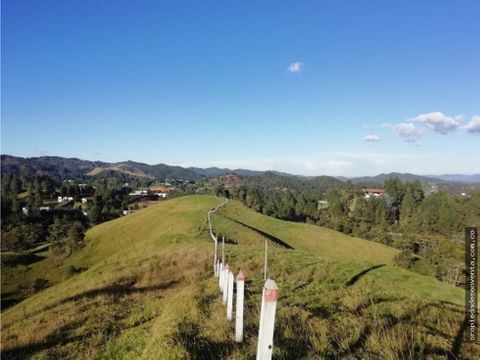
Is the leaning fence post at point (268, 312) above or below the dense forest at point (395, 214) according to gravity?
above

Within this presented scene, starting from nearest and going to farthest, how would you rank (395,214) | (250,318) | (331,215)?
(250,318), (331,215), (395,214)

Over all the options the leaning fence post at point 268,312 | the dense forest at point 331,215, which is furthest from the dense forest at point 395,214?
the leaning fence post at point 268,312

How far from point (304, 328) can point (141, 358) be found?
121 inches

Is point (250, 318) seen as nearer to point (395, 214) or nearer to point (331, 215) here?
point (331, 215)

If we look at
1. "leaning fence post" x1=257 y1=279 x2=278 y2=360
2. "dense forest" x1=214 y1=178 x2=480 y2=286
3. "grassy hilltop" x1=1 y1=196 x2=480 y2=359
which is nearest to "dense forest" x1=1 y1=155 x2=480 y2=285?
"dense forest" x1=214 y1=178 x2=480 y2=286

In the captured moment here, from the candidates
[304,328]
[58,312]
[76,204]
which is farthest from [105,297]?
[76,204]

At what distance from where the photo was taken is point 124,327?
9211 mm

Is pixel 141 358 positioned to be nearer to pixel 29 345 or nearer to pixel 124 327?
pixel 124 327

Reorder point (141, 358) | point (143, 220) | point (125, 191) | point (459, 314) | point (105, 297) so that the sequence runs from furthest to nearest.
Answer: point (125, 191), point (143, 220), point (105, 297), point (459, 314), point (141, 358)

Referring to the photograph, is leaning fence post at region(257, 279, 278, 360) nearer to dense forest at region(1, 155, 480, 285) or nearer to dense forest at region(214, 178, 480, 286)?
dense forest at region(1, 155, 480, 285)

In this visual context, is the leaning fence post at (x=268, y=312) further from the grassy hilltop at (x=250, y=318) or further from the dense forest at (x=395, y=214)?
the dense forest at (x=395, y=214)

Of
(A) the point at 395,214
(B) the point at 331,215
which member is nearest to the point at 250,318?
(B) the point at 331,215

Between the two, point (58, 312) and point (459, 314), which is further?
point (58, 312)

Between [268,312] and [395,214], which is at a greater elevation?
[268,312]
